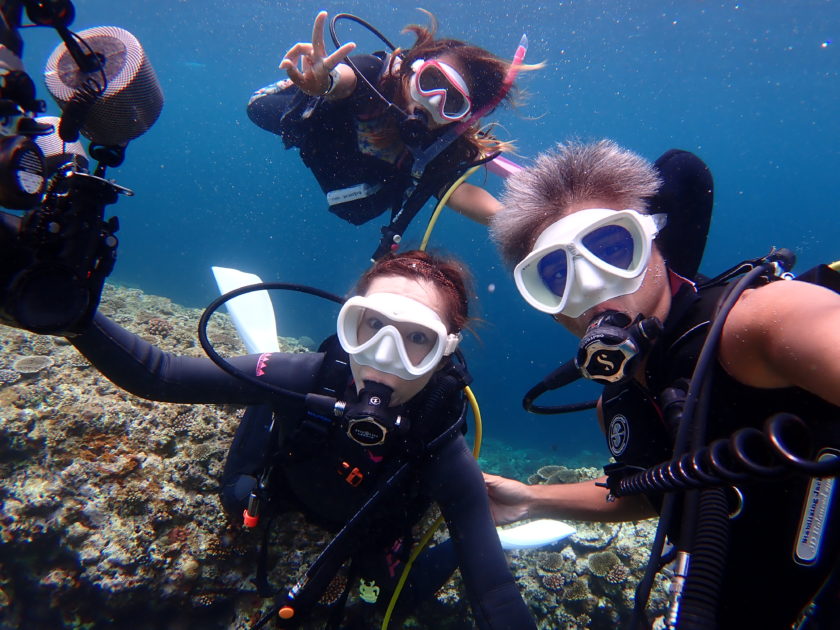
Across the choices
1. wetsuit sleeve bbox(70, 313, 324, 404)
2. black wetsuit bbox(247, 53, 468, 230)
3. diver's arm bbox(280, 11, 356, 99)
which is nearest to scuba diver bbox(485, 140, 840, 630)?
wetsuit sleeve bbox(70, 313, 324, 404)

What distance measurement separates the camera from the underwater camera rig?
1261mm

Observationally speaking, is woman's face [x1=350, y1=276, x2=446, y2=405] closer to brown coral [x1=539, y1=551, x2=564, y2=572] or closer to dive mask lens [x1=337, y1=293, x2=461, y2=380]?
dive mask lens [x1=337, y1=293, x2=461, y2=380]

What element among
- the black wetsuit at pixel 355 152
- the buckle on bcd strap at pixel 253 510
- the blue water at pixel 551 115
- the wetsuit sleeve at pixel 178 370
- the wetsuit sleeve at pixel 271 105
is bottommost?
the buckle on bcd strap at pixel 253 510

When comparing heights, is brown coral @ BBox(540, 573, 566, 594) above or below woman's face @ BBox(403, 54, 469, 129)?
below

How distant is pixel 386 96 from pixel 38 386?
4.35m

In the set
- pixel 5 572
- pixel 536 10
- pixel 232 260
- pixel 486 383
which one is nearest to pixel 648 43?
pixel 536 10

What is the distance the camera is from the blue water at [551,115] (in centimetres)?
2489

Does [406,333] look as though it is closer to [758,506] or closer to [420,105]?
[758,506]

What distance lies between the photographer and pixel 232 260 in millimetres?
77438

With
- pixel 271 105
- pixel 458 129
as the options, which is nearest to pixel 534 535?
pixel 458 129

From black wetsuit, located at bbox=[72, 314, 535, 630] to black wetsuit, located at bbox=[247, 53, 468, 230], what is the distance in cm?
254

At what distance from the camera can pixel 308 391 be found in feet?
8.89

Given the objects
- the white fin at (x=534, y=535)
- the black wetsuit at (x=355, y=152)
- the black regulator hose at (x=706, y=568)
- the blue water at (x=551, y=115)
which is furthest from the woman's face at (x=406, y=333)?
the black wetsuit at (x=355, y=152)

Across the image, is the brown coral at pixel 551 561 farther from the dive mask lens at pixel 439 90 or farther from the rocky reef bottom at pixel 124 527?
the dive mask lens at pixel 439 90
